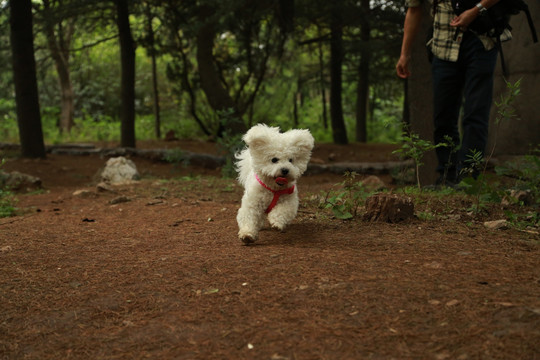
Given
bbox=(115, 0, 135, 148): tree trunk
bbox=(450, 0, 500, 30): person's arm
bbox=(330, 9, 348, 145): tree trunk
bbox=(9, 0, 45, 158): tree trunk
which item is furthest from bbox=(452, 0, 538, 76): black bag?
bbox=(9, 0, 45, 158): tree trunk

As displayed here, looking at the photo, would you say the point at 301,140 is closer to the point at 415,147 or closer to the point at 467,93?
the point at 415,147

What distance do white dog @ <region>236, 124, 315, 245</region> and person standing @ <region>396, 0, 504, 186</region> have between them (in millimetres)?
1865

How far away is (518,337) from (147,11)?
11.8 metres

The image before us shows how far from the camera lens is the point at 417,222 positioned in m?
4.07

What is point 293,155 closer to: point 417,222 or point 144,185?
point 417,222

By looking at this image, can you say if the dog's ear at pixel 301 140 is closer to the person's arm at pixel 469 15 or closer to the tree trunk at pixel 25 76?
the person's arm at pixel 469 15

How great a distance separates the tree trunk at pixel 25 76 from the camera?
10.4m

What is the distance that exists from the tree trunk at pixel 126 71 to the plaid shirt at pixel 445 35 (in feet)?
27.9

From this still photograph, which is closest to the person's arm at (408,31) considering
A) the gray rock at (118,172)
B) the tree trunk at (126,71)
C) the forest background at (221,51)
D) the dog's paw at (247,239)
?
the dog's paw at (247,239)

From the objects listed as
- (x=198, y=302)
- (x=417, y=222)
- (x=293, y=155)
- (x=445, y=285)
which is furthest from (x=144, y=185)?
(x=445, y=285)

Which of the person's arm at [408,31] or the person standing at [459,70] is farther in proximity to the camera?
the person's arm at [408,31]

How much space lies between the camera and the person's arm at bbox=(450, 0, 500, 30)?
14.6 feet

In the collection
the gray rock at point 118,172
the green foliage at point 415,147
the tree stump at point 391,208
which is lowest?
the gray rock at point 118,172

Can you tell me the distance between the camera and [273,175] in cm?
374
